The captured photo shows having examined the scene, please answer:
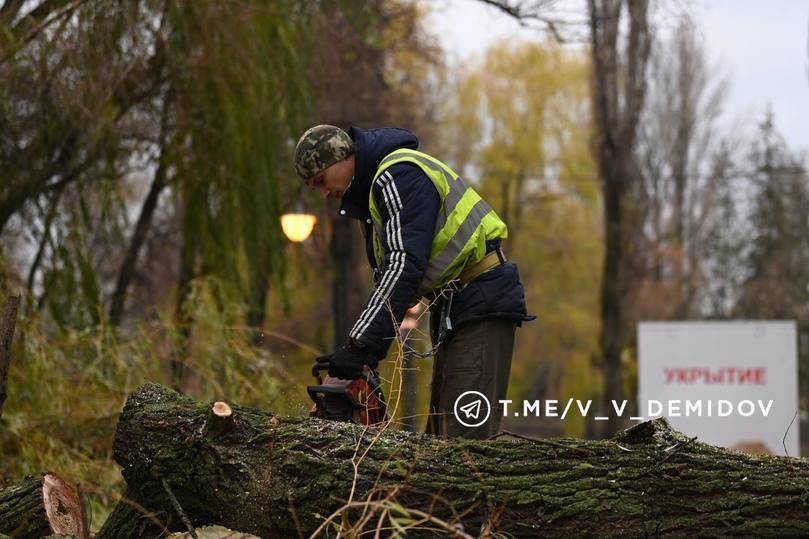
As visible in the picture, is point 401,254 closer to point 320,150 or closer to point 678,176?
point 320,150

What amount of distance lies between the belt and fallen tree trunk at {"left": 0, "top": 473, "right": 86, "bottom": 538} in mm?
1739

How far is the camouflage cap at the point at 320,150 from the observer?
5352 millimetres

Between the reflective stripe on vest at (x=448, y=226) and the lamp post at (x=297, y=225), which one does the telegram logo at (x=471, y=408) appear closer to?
the reflective stripe on vest at (x=448, y=226)

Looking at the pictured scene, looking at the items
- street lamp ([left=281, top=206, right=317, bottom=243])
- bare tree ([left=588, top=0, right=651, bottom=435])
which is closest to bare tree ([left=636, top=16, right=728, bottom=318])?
bare tree ([left=588, top=0, right=651, bottom=435])

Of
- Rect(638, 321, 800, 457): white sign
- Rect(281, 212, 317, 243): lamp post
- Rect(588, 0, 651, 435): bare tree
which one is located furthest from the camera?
Rect(588, 0, 651, 435): bare tree

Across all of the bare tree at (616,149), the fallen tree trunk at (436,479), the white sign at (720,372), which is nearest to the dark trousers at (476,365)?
the fallen tree trunk at (436,479)

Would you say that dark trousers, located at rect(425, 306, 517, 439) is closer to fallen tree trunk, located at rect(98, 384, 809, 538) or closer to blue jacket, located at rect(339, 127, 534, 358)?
blue jacket, located at rect(339, 127, 534, 358)

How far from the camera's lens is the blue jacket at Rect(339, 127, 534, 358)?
5.07 m

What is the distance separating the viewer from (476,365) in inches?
212

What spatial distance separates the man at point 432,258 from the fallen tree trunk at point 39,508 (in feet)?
3.82

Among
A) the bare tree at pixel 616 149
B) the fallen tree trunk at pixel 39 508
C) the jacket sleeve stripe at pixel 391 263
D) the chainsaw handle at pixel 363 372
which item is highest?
the bare tree at pixel 616 149

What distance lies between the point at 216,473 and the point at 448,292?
4.23 feet

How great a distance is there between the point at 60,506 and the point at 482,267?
1.89 metres

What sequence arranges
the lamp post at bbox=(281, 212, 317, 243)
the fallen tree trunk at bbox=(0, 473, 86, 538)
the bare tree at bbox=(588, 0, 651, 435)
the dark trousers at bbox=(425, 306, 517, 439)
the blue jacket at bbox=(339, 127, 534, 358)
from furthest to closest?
the bare tree at bbox=(588, 0, 651, 435) → the lamp post at bbox=(281, 212, 317, 243) → the dark trousers at bbox=(425, 306, 517, 439) → the blue jacket at bbox=(339, 127, 534, 358) → the fallen tree trunk at bbox=(0, 473, 86, 538)
